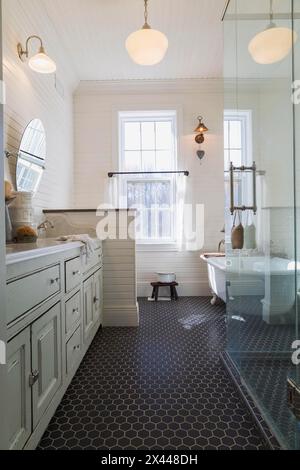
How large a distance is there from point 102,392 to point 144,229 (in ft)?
8.86

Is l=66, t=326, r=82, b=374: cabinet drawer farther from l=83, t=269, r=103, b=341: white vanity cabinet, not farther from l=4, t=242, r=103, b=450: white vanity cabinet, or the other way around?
l=83, t=269, r=103, b=341: white vanity cabinet

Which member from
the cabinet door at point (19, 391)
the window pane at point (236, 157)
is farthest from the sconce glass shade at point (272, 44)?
the cabinet door at point (19, 391)

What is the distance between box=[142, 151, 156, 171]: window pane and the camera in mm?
4238

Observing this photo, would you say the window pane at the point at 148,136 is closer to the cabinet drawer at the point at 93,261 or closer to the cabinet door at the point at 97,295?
the cabinet drawer at the point at 93,261

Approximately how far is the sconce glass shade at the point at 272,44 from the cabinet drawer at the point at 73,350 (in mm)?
2053

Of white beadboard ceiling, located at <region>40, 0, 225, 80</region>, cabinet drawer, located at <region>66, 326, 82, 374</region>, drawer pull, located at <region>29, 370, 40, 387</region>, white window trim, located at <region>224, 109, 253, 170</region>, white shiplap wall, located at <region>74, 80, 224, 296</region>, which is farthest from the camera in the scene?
white shiplap wall, located at <region>74, 80, 224, 296</region>

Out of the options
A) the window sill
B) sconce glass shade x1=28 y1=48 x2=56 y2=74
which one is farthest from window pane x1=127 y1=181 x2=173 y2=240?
sconce glass shade x1=28 y1=48 x2=56 y2=74

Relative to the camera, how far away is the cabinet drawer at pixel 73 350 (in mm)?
1702

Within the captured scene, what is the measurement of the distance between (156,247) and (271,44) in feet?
9.10

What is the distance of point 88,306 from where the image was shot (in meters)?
2.24

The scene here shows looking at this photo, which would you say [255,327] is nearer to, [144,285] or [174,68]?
[144,285]

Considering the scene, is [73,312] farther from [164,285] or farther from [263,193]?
[164,285]

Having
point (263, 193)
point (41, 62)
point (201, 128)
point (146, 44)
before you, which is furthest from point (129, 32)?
point (263, 193)

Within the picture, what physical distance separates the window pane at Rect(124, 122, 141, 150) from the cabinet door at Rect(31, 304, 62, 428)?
320 cm
